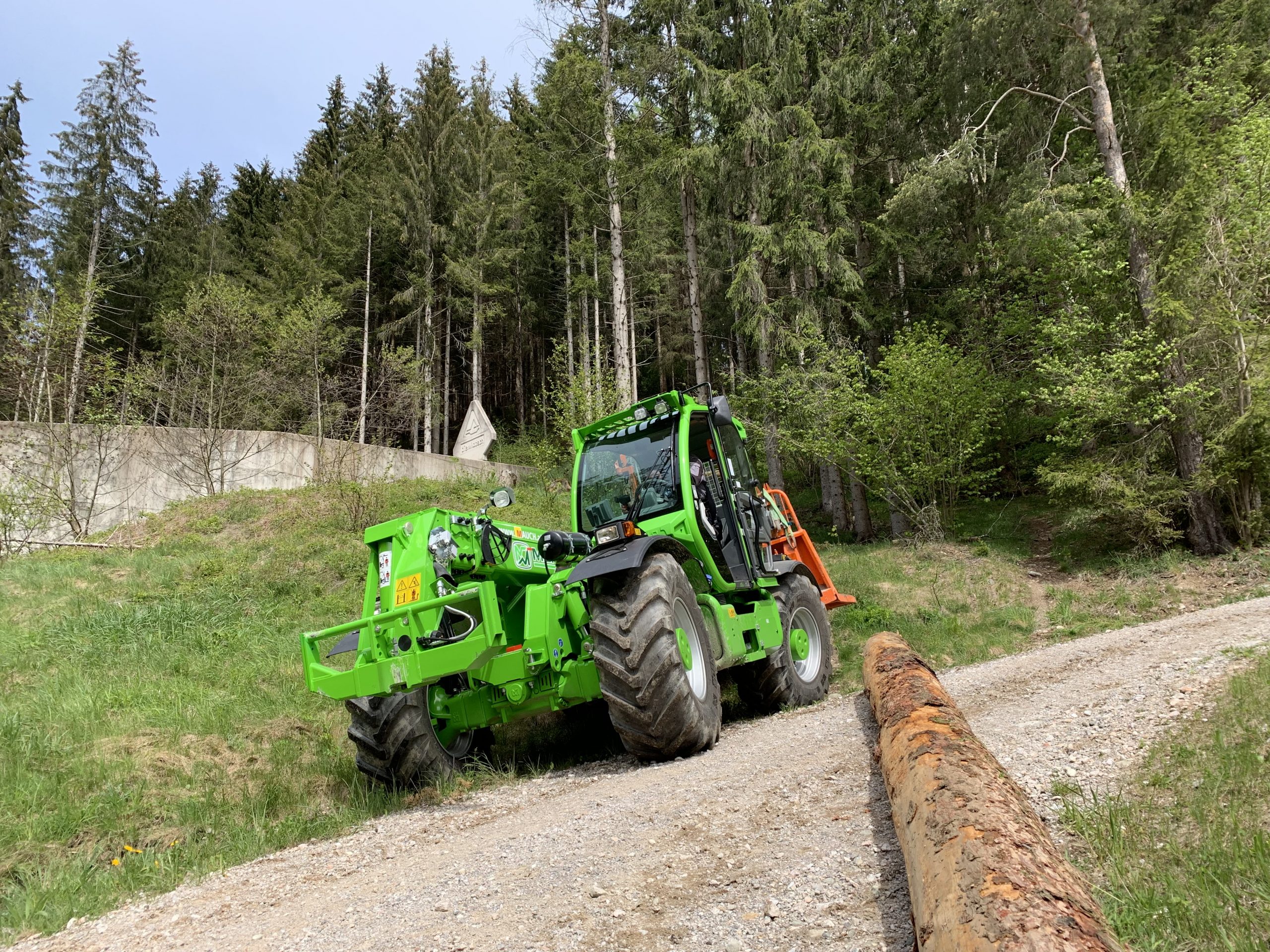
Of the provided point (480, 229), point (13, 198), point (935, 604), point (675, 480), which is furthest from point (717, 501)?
point (13, 198)

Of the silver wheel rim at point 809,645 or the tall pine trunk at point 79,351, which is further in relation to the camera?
the tall pine trunk at point 79,351

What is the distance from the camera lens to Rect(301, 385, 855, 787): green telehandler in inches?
185

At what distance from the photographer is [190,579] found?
12.2 m

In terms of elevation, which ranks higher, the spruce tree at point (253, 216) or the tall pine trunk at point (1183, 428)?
the spruce tree at point (253, 216)

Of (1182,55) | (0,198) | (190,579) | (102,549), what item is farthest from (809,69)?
(0,198)

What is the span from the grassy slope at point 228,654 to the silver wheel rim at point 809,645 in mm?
741

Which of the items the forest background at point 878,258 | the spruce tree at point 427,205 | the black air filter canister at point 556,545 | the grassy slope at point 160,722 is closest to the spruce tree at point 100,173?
the forest background at point 878,258

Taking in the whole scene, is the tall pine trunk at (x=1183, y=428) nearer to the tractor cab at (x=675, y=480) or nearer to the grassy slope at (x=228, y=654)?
the grassy slope at (x=228, y=654)

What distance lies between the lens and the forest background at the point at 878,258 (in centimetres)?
1215

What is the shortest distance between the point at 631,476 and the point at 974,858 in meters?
4.49

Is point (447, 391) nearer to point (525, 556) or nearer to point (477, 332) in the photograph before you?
point (477, 332)

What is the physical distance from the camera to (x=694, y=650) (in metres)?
5.39

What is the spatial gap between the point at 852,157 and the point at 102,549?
60.8ft

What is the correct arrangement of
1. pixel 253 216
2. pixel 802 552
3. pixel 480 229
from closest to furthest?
1. pixel 802 552
2. pixel 480 229
3. pixel 253 216
